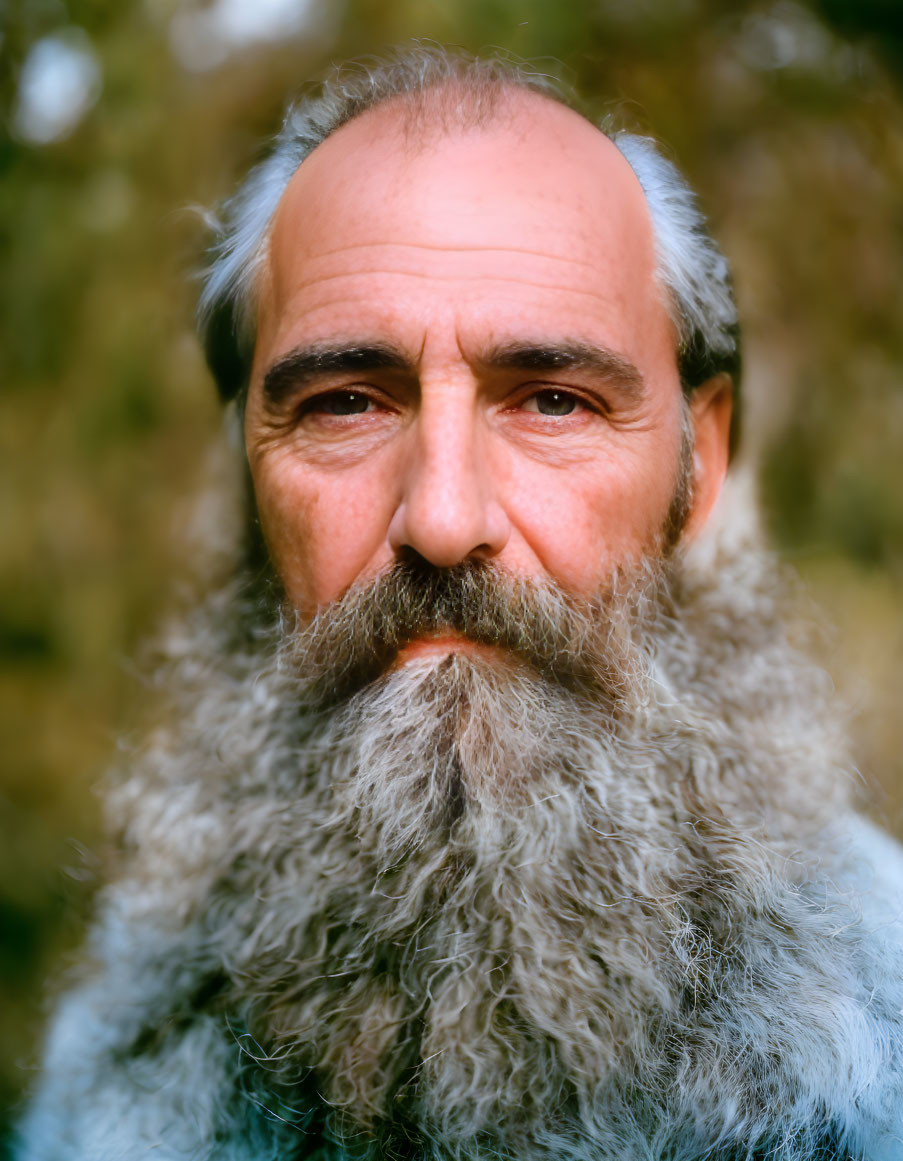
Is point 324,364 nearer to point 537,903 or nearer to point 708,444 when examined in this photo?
point 708,444

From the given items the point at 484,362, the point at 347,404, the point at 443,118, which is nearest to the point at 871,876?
the point at 484,362

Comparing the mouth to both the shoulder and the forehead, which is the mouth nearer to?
the forehead

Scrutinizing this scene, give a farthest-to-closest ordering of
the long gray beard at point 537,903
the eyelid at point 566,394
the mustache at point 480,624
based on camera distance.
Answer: the eyelid at point 566,394 → the mustache at point 480,624 → the long gray beard at point 537,903

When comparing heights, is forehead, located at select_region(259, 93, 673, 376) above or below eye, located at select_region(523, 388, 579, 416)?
above

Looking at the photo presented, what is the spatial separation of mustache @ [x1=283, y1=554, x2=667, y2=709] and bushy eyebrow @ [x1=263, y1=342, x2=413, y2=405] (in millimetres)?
316

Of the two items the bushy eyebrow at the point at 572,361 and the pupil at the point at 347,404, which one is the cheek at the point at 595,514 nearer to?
the bushy eyebrow at the point at 572,361

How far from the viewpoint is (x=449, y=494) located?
1.25 meters

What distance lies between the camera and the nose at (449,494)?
1.24 m

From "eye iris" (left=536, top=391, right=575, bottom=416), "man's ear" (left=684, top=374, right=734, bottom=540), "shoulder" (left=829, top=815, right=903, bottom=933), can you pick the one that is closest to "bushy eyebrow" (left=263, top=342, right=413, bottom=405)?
"eye iris" (left=536, top=391, right=575, bottom=416)

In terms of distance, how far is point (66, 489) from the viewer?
3855 millimetres

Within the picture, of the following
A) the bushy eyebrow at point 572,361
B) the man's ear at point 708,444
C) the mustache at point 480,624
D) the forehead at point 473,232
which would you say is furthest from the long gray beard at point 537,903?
the forehead at point 473,232

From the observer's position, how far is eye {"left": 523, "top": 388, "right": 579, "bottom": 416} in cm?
142

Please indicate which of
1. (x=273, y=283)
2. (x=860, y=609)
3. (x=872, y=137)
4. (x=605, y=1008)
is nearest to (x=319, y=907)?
(x=605, y=1008)

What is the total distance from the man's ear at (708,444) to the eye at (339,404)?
603 mm
